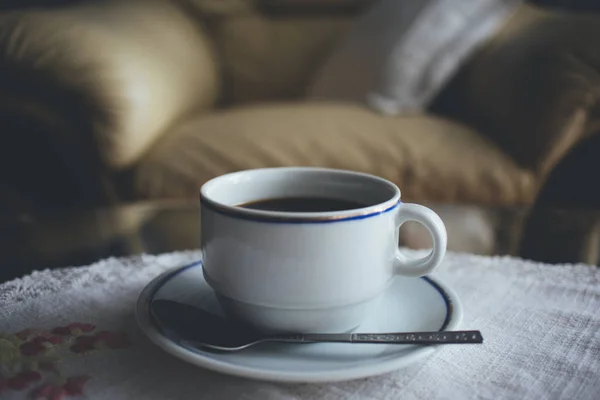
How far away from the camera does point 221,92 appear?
66.1 inches

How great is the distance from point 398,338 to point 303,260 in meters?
0.07

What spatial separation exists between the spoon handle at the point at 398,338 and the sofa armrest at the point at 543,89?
0.79 metres

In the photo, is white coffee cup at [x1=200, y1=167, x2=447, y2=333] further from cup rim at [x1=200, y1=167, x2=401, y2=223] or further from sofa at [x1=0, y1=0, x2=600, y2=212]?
sofa at [x1=0, y1=0, x2=600, y2=212]

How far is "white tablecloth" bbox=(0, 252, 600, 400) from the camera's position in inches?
12.7

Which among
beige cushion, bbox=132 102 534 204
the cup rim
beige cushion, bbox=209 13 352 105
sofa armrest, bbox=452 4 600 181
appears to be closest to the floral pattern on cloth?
the cup rim

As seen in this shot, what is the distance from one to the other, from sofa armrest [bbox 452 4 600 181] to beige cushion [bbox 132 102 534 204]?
5 centimetres

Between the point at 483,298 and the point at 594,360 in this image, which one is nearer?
the point at 594,360

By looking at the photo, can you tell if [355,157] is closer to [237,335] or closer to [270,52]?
[270,52]

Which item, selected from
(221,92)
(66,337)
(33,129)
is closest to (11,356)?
(66,337)

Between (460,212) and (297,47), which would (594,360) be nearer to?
(460,212)

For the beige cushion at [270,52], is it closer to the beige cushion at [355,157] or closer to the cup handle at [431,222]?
the beige cushion at [355,157]

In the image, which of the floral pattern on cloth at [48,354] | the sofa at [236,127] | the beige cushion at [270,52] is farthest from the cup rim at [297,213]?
the beige cushion at [270,52]

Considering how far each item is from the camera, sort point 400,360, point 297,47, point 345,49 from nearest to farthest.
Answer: point 400,360, point 345,49, point 297,47

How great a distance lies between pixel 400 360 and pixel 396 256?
0.32 ft
